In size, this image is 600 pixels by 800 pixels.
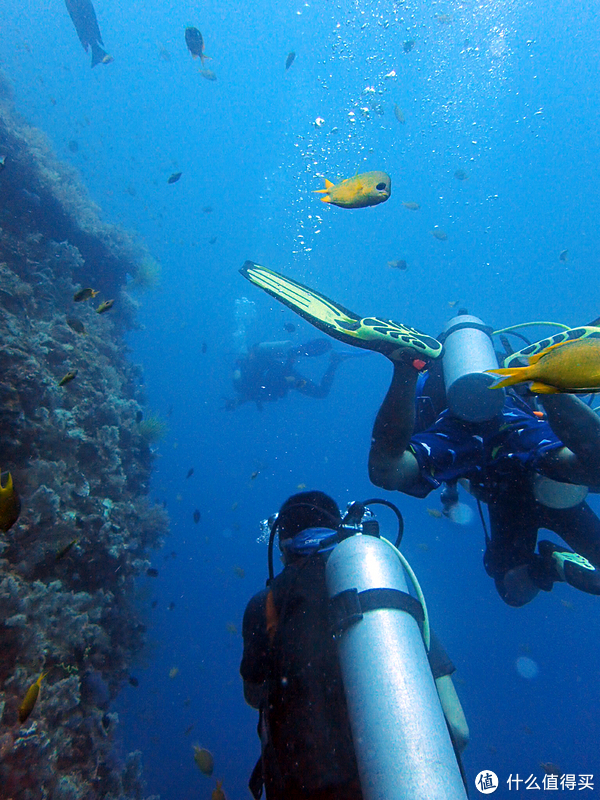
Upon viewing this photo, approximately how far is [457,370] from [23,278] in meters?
8.09

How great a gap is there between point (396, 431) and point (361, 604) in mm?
1336

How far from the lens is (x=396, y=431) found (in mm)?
3117

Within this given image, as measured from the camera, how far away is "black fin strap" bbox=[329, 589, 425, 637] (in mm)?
2355

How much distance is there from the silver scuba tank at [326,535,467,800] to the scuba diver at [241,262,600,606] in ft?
3.57

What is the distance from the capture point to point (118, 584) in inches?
241

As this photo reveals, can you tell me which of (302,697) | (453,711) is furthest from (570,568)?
(302,697)

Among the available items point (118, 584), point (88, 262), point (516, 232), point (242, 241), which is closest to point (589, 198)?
point (516, 232)

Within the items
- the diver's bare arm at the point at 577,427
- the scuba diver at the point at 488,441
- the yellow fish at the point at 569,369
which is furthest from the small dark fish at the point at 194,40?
the yellow fish at the point at 569,369

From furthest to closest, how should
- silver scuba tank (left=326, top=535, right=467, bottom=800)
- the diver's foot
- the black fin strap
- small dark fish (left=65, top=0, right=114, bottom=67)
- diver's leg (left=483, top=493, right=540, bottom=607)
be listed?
small dark fish (left=65, top=0, right=114, bottom=67), diver's leg (left=483, top=493, right=540, bottom=607), the diver's foot, the black fin strap, silver scuba tank (left=326, top=535, right=467, bottom=800)

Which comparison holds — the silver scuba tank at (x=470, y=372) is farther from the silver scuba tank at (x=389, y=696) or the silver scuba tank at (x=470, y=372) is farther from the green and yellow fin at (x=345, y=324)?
the silver scuba tank at (x=389, y=696)

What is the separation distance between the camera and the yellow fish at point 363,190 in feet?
8.35

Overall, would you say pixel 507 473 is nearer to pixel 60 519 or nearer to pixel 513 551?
pixel 513 551

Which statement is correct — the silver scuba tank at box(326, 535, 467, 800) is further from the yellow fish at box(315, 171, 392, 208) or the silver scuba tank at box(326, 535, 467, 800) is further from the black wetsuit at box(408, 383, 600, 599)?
the yellow fish at box(315, 171, 392, 208)

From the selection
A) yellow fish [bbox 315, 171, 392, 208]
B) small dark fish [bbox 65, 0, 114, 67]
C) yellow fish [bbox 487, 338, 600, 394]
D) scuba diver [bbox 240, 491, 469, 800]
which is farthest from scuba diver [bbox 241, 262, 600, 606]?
small dark fish [bbox 65, 0, 114, 67]
